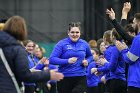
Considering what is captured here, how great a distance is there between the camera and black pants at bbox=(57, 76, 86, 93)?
40.2 feet

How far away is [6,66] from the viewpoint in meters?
7.29

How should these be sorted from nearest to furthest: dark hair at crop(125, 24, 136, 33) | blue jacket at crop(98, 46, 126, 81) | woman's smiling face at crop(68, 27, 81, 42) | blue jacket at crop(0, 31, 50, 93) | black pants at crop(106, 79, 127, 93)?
blue jacket at crop(0, 31, 50, 93) < dark hair at crop(125, 24, 136, 33) < blue jacket at crop(98, 46, 126, 81) < black pants at crop(106, 79, 127, 93) < woman's smiling face at crop(68, 27, 81, 42)

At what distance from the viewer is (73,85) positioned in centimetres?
1233

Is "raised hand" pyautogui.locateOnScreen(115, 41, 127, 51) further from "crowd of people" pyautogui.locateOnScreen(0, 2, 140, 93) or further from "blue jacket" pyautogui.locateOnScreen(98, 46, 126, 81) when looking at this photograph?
"blue jacket" pyautogui.locateOnScreen(98, 46, 126, 81)

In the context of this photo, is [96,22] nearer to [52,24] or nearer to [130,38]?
[52,24]

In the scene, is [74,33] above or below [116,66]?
above

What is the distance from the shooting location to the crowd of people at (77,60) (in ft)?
24.0

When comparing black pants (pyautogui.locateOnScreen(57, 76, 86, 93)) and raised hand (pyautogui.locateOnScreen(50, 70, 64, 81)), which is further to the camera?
black pants (pyautogui.locateOnScreen(57, 76, 86, 93))

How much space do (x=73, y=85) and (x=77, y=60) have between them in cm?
56

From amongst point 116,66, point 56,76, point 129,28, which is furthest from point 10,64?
point 116,66

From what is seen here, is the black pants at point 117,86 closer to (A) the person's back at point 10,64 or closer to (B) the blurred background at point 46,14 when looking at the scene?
(A) the person's back at point 10,64

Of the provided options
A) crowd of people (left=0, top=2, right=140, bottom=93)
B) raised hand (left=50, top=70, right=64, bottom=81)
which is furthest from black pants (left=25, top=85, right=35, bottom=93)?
raised hand (left=50, top=70, right=64, bottom=81)

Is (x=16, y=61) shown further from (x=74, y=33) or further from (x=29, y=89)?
(x=29, y=89)

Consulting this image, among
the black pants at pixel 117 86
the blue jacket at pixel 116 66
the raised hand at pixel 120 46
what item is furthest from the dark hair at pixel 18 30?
the black pants at pixel 117 86
